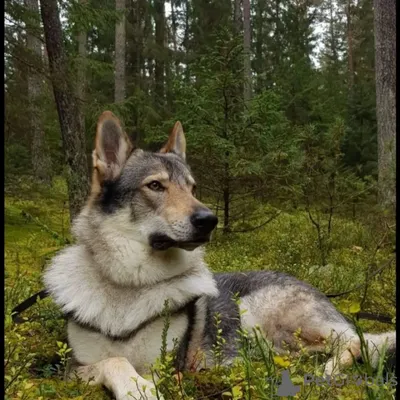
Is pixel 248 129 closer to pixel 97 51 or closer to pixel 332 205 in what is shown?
pixel 332 205

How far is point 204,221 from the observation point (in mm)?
3082

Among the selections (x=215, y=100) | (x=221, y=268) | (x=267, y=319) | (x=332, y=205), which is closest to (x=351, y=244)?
(x=332, y=205)

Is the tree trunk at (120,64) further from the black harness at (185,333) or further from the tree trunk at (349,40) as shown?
the black harness at (185,333)

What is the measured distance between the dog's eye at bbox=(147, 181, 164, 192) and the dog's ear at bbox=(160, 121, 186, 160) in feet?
2.11

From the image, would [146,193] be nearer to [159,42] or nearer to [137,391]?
[137,391]

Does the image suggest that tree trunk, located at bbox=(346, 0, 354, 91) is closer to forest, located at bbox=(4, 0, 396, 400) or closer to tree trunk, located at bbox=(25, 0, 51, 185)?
forest, located at bbox=(4, 0, 396, 400)

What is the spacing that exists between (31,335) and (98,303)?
128 centimetres

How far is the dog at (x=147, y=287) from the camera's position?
295 centimetres

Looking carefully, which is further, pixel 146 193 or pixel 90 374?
pixel 146 193

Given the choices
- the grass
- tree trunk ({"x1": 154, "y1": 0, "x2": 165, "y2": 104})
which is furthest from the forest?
tree trunk ({"x1": 154, "y1": 0, "x2": 165, "y2": 104})

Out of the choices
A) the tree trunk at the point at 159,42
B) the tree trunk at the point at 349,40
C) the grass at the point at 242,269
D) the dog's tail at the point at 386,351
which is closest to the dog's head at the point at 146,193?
the grass at the point at 242,269

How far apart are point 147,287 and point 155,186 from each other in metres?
0.73

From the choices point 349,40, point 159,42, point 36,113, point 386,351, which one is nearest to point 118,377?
point 386,351

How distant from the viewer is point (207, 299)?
355cm
